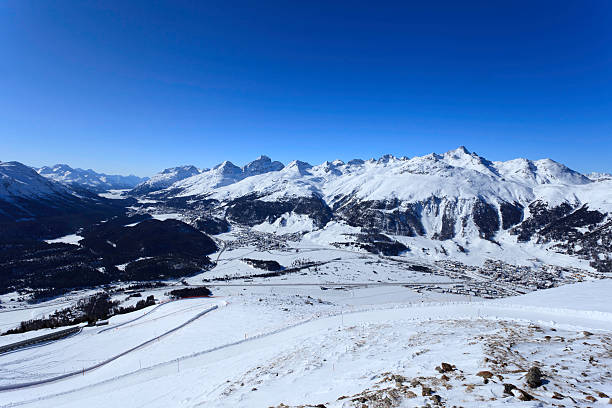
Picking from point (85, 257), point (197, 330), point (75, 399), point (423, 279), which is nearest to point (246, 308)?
point (197, 330)

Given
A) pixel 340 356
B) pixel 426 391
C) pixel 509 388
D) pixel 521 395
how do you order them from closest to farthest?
pixel 521 395 → pixel 509 388 → pixel 426 391 → pixel 340 356

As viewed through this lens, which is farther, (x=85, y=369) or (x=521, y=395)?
(x=85, y=369)

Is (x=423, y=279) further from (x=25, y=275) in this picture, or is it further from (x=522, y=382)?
(x=25, y=275)

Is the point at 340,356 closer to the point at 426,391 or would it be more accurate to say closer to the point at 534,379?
the point at 426,391

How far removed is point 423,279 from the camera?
124 m

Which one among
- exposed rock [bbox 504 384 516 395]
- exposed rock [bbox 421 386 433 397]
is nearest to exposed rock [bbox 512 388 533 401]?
exposed rock [bbox 504 384 516 395]

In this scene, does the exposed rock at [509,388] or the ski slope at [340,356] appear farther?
the ski slope at [340,356]

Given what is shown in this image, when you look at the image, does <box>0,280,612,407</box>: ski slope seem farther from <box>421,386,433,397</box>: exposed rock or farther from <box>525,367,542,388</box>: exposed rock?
<box>525,367,542,388</box>: exposed rock

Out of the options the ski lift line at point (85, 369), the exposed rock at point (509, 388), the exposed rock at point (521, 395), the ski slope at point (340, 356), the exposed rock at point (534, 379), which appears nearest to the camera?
the exposed rock at point (521, 395)

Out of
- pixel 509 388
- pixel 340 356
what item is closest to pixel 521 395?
pixel 509 388

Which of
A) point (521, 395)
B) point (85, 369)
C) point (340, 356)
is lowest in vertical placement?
point (85, 369)

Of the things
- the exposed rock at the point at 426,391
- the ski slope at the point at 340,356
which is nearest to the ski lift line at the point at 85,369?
the ski slope at the point at 340,356

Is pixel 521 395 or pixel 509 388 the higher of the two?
pixel 521 395

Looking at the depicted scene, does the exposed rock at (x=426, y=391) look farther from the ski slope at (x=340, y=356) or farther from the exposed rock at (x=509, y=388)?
the exposed rock at (x=509, y=388)
